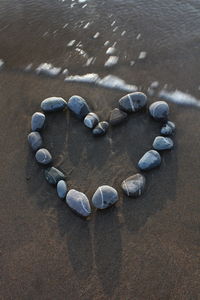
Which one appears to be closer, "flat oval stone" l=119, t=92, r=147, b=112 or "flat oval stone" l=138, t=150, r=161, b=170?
"flat oval stone" l=138, t=150, r=161, b=170

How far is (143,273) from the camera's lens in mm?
1928

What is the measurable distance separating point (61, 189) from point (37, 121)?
0.66m

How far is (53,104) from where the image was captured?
2.72 metres

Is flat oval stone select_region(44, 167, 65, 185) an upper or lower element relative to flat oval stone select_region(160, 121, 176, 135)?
lower

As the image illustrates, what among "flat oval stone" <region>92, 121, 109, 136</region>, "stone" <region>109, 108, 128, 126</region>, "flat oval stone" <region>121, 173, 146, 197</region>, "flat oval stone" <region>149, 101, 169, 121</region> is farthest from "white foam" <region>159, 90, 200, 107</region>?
"flat oval stone" <region>121, 173, 146, 197</region>

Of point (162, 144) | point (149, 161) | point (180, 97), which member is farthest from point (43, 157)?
point (180, 97)

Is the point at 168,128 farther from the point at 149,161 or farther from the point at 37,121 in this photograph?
the point at 37,121

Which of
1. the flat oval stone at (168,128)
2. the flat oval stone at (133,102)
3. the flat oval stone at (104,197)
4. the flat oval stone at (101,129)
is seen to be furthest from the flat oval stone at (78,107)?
the flat oval stone at (104,197)

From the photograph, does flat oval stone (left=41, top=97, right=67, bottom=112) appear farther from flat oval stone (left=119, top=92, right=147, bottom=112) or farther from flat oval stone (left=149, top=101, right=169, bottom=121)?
flat oval stone (left=149, top=101, right=169, bottom=121)

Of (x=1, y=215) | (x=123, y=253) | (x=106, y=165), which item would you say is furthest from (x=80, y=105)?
(x=123, y=253)

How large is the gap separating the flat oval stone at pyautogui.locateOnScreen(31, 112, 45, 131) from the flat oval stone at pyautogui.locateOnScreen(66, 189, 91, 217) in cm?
67

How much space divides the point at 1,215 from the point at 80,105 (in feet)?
3.38

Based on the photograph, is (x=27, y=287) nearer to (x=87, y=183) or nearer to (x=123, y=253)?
(x=123, y=253)

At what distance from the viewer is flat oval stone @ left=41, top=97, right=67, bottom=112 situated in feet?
8.92
